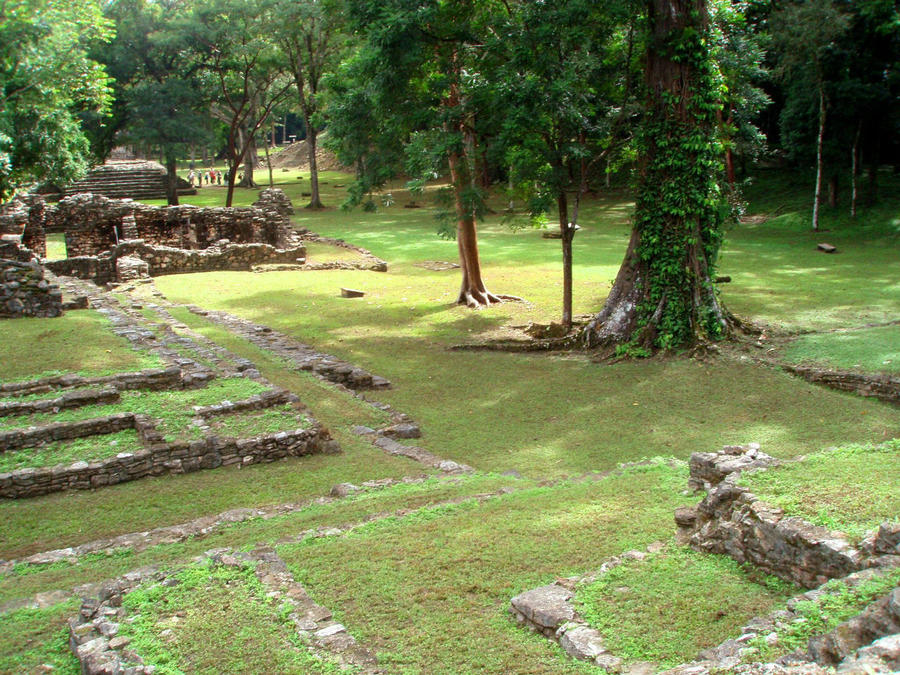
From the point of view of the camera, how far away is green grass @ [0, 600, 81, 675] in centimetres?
543

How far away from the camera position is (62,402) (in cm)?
1077

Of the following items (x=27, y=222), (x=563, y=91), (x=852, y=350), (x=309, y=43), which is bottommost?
(x=852, y=350)

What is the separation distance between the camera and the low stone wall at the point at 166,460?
902 cm

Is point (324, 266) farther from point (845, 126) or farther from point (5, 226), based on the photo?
point (845, 126)

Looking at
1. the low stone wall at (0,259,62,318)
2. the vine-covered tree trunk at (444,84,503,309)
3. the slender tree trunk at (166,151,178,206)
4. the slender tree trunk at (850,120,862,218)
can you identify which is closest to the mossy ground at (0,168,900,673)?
the vine-covered tree trunk at (444,84,503,309)

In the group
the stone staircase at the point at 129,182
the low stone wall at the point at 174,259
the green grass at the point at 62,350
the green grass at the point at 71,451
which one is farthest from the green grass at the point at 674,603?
the stone staircase at the point at 129,182

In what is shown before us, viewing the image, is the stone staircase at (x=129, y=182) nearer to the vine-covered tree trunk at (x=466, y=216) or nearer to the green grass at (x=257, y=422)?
the vine-covered tree trunk at (x=466, y=216)

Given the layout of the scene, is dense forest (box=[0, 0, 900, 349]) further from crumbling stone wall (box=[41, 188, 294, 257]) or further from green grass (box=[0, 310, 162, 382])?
green grass (box=[0, 310, 162, 382])

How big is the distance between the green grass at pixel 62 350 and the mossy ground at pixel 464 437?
6 cm

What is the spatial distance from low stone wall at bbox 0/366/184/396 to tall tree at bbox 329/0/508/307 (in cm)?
708

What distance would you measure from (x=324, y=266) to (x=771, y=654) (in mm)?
24622

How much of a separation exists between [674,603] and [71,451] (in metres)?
7.54

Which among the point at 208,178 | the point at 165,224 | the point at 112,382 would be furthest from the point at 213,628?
the point at 208,178

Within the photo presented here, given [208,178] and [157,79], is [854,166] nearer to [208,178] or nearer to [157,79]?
[157,79]
